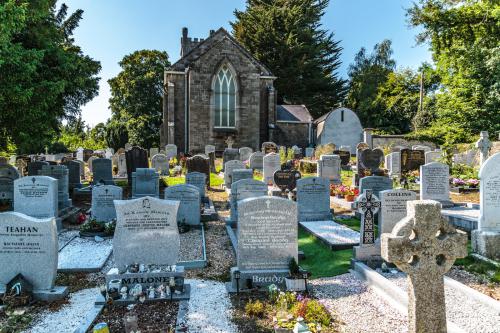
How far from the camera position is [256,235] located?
704 cm

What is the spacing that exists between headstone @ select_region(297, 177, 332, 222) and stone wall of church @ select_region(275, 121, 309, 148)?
75.1 feet

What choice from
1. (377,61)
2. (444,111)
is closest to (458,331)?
(444,111)

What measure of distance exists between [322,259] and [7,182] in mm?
10582

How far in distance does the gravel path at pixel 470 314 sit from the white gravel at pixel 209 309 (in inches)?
113

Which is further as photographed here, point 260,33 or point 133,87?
point 260,33

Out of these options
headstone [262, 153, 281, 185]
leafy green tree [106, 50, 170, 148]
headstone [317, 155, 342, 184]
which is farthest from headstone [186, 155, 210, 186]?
leafy green tree [106, 50, 170, 148]

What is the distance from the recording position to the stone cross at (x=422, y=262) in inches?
161

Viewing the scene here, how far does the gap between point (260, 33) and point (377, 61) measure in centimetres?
2194

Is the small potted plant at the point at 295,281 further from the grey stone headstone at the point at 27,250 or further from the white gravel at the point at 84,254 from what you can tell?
the white gravel at the point at 84,254

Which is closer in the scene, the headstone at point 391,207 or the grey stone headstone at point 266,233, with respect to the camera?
the grey stone headstone at point 266,233

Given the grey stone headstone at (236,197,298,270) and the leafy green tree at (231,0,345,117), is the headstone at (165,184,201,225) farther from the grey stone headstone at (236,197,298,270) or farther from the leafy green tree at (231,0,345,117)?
the leafy green tree at (231,0,345,117)

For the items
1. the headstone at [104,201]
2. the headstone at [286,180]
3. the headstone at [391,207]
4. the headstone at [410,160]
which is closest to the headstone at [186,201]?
the headstone at [104,201]

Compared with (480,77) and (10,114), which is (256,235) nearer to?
(10,114)

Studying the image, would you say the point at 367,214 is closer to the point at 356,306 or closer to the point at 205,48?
the point at 356,306
